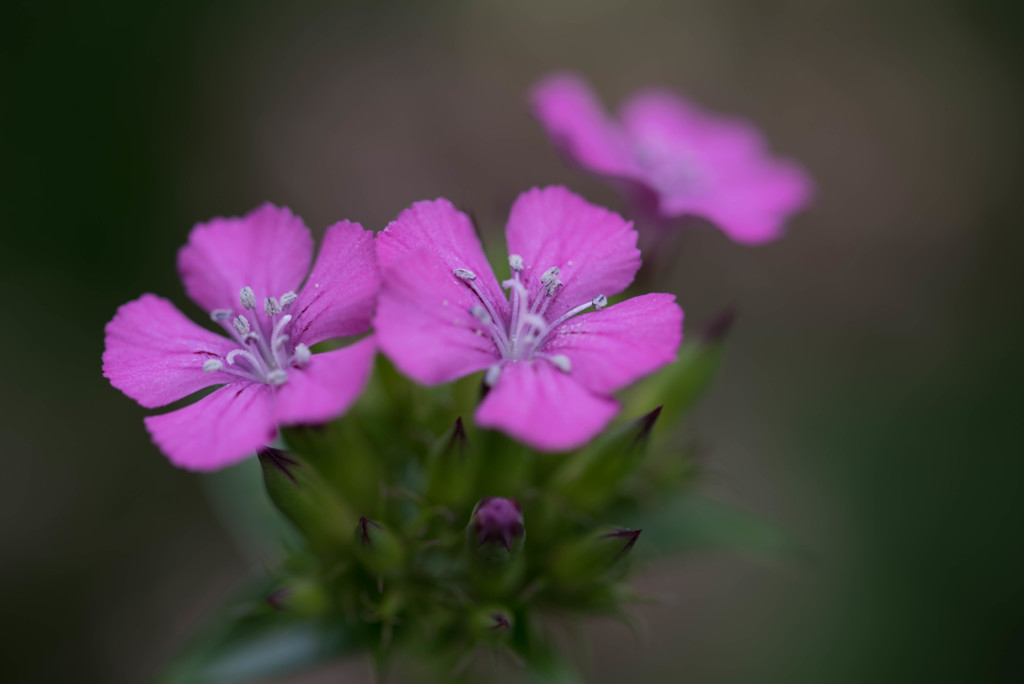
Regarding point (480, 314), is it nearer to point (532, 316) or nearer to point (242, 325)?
point (532, 316)

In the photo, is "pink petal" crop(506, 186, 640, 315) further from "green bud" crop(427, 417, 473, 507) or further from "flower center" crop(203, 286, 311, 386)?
"flower center" crop(203, 286, 311, 386)

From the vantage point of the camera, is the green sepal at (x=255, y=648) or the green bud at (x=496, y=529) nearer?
the green bud at (x=496, y=529)

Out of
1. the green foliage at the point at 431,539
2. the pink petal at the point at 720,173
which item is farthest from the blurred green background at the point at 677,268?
the green foliage at the point at 431,539

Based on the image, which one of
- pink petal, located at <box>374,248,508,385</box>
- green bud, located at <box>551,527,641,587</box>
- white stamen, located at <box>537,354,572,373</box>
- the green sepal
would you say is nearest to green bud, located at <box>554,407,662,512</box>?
green bud, located at <box>551,527,641,587</box>

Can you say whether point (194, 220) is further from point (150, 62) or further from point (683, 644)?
point (683, 644)

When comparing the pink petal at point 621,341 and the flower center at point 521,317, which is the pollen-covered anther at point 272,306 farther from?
the pink petal at point 621,341

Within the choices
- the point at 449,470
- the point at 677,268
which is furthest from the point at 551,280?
the point at 677,268

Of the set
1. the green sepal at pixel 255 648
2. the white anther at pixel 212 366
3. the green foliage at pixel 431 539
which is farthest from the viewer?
the green sepal at pixel 255 648
